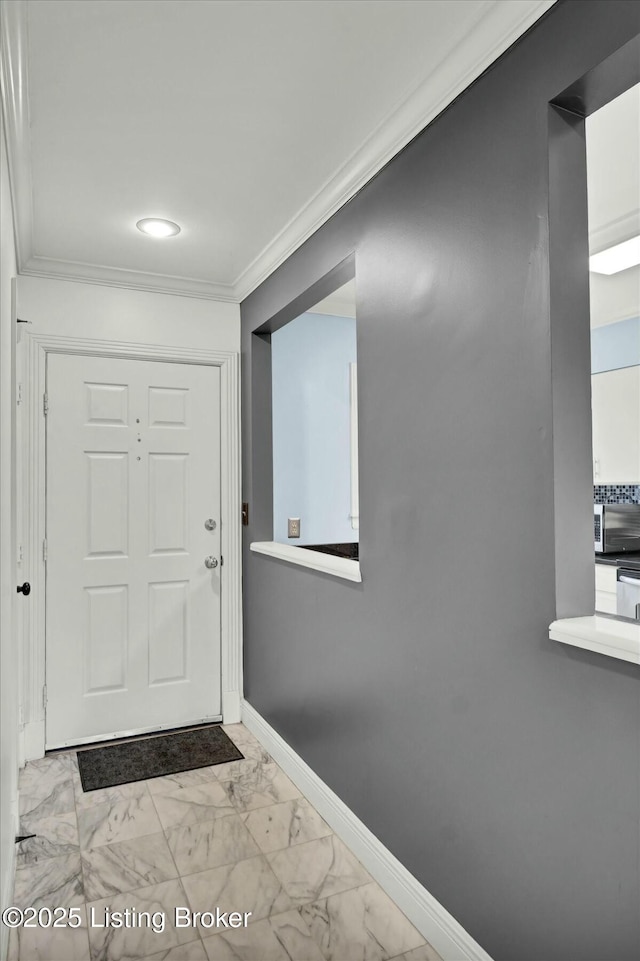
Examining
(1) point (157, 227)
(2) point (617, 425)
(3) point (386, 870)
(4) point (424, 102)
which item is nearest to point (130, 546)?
(1) point (157, 227)

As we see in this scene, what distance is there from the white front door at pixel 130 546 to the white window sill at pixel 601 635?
232cm

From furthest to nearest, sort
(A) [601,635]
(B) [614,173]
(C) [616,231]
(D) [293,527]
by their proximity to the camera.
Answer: (D) [293,527], (C) [616,231], (B) [614,173], (A) [601,635]

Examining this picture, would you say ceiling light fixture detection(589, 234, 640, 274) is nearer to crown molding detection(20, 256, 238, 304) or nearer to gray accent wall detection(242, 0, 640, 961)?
gray accent wall detection(242, 0, 640, 961)

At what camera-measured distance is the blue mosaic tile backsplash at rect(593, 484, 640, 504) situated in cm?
454

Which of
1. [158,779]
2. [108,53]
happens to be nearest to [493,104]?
[108,53]

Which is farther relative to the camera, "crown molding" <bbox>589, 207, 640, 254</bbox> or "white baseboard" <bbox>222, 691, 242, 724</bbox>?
"white baseboard" <bbox>222, 691, 242, 724</bbox>

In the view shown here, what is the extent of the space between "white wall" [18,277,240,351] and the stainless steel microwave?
2.42 meters

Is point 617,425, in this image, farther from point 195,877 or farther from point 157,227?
point 195,877

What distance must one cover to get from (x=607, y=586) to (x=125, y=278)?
10.6ft

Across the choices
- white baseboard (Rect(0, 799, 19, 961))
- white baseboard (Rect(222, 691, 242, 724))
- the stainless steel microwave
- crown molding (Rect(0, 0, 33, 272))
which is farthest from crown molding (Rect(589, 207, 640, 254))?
white baseboard (Rect(0, 799, 19, 961))

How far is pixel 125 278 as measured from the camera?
3148mm

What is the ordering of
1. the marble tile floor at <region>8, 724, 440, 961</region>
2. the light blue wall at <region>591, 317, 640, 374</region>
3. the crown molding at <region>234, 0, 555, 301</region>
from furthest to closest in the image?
the light blue wall at <region>591, 317, 640, 374</region> < the marble tile floor at <region>8, 724, 440, 961</region> < the crown molding at <region>234, 0, 555, 301</region>

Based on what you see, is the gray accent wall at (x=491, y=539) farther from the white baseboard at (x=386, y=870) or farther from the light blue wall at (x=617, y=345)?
the light blue wall at (x=617, y=345)

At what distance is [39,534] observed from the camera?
9.70ft
